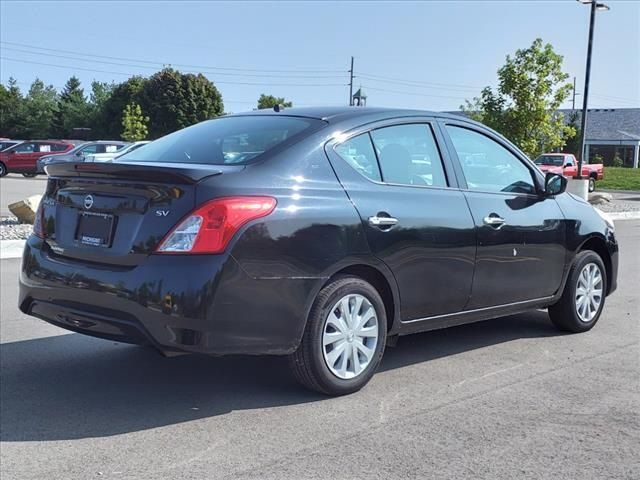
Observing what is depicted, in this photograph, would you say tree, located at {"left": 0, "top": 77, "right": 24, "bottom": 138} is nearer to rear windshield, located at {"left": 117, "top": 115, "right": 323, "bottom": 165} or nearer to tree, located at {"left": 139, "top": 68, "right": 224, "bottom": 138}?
tree, located at {"left": 139, "top": 68, "right": 224, "bottom": 138}

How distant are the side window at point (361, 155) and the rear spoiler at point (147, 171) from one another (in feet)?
2.52

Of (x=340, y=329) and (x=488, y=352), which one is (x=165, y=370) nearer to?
(x=340, y=329)

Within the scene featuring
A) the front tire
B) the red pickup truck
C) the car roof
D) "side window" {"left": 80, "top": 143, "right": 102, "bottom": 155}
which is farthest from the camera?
the red pickup truck

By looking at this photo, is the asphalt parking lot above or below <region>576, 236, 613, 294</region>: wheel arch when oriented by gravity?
below

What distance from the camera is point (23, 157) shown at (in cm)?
3453

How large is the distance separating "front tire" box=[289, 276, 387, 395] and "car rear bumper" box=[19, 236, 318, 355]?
134mm

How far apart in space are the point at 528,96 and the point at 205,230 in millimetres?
23628

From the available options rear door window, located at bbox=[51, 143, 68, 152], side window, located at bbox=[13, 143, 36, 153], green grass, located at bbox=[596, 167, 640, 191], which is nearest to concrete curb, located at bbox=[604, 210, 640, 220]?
green grass, located at bbox=[596, 167, 640, 191]

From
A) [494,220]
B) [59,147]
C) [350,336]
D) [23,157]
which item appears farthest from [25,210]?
[59,147]

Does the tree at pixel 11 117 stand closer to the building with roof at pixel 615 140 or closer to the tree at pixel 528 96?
the building with roof at pixel 615 140

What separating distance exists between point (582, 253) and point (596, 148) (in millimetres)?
59981

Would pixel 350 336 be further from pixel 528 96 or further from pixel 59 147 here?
pixel 59 147

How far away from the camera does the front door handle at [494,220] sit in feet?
16.9

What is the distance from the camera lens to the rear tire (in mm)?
5984
